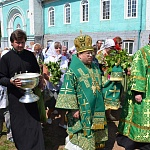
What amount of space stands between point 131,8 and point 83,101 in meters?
12.7

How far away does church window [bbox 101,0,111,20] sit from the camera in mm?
15758

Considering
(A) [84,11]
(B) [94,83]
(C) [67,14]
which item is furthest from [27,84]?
(C) [67,14]

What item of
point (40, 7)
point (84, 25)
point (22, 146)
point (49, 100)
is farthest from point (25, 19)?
point (22, 146)

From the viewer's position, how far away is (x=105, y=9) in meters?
16.0

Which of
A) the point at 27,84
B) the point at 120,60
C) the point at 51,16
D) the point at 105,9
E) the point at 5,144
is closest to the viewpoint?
the point at 27,84

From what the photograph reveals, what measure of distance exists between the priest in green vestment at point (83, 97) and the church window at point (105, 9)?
536 inches

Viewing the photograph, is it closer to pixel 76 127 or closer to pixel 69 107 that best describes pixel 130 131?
pixel 76 127

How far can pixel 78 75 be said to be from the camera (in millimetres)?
2848

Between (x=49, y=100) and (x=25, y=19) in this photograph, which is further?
(x=25, y=19)

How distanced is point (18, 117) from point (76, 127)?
80cm

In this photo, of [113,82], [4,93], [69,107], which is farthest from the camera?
[4,93]

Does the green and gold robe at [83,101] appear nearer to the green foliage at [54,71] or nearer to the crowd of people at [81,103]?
the crowd of people at [81,103]

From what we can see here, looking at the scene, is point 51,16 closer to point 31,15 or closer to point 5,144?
point 31,15

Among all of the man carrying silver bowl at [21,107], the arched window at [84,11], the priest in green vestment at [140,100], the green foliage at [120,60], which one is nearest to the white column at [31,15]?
the arched window at [84,11]
